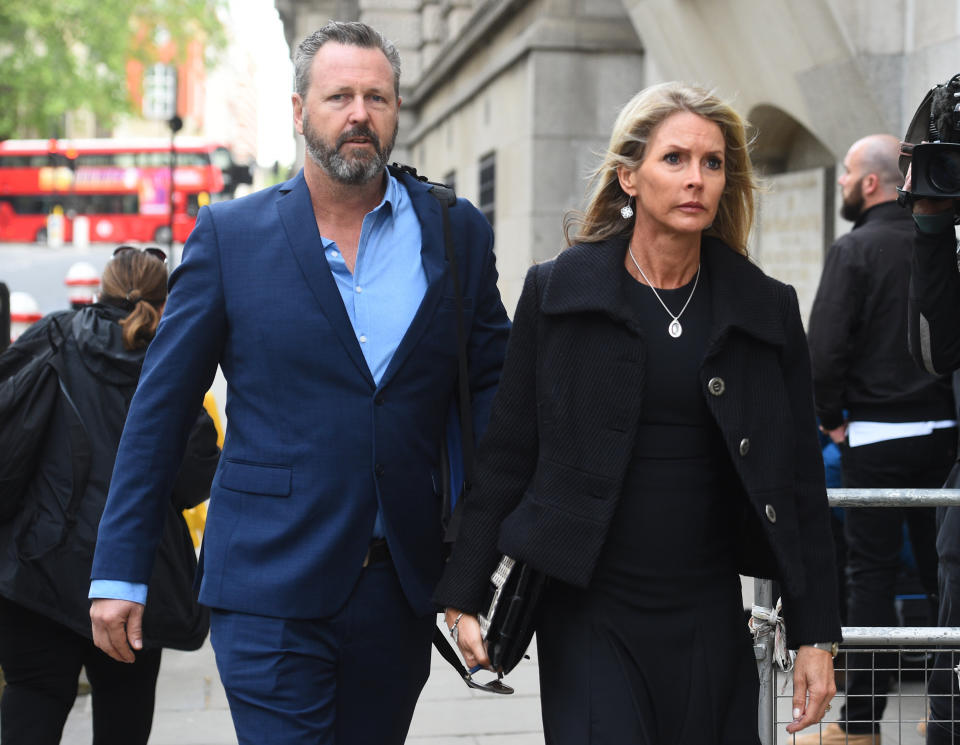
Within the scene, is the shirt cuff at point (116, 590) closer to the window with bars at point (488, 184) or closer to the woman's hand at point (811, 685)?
the woman's hand at point (811, 685)

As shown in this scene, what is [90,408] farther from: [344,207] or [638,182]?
[638,182]

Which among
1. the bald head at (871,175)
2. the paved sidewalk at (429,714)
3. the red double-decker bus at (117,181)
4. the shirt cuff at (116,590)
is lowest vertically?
the paved sidewalk at (429,714)

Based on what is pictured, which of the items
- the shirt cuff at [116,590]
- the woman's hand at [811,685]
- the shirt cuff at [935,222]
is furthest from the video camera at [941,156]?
the shirt cuff at [116,590]

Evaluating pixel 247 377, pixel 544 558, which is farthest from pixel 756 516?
pixel 247 377

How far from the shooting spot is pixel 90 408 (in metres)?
4.29

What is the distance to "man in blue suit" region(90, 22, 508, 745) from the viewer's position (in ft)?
9.91

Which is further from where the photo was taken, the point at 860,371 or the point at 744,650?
the point at 860,371

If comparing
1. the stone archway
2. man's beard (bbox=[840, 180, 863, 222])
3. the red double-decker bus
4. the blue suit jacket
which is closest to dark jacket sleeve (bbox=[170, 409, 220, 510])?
the blue suit jacket

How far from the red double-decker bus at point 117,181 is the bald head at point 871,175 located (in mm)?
39500

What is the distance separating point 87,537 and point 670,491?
213cm

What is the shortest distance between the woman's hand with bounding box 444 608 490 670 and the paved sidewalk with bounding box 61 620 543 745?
8.87ft

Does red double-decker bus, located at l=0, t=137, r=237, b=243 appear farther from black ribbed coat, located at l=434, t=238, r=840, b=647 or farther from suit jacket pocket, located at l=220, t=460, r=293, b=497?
black ribbed coat, located at l=434, t=238, r=840, b=647

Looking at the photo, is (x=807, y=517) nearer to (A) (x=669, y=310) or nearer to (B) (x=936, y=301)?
(A) (x=669, y=310)

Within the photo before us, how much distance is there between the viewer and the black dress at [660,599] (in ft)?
8.95
